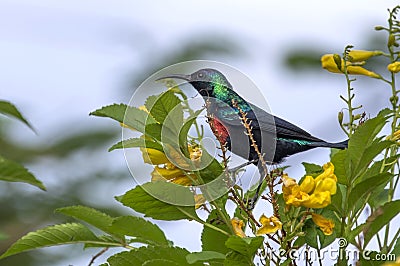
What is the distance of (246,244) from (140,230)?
0.84 feet

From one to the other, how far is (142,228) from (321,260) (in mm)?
280

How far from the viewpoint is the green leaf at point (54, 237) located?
119cm

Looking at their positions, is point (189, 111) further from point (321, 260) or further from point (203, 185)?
point (321, 260)

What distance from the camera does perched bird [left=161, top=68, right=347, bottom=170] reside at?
1382 millimetres

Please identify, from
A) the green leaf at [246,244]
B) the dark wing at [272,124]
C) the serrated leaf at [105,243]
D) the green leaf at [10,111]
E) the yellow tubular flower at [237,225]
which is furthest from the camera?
the dark wing at [272,124]

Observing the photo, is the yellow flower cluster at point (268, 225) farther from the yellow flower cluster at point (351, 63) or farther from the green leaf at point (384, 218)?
the yellow flower cluster at point (351, 63)

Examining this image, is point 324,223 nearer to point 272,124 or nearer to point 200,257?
point 200,257

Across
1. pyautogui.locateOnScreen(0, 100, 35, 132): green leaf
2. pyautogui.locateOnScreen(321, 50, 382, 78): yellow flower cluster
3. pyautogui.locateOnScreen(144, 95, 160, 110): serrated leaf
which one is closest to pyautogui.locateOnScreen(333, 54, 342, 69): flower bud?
pyautogui.locateOnScreen(321, 50, 382, 78): yellow flower cluster

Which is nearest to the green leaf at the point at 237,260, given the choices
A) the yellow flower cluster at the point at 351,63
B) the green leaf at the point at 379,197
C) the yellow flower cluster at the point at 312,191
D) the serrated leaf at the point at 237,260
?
the serrated leaf at the point at 237,260

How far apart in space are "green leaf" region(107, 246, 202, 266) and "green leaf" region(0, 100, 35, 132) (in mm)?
368

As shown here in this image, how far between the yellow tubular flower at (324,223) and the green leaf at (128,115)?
10.4 inches

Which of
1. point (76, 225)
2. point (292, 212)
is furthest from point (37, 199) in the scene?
point (292, 212)

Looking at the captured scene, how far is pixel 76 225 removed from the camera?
1.29 m

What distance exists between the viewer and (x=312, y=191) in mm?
1196
